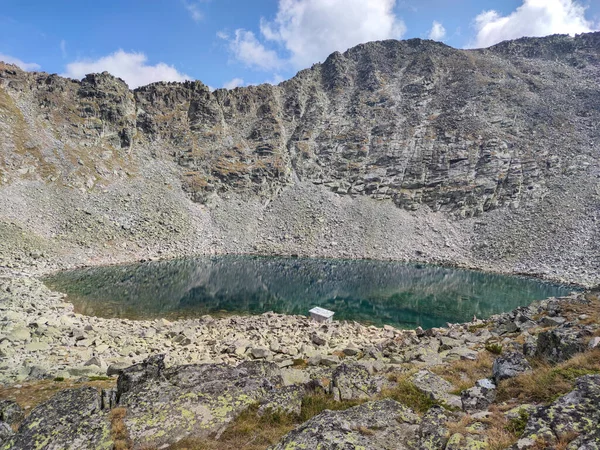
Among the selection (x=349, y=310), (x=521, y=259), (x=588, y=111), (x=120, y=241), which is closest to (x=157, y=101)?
(x=120, y=241)

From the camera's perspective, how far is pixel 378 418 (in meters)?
6.37

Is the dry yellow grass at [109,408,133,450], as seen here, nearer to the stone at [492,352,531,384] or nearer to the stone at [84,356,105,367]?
the stone at [492,352,531,384]

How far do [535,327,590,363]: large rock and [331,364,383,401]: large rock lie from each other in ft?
15.9

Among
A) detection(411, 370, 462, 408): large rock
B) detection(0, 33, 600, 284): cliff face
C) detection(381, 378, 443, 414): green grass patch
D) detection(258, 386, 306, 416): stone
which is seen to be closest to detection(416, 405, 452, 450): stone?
detection(381, 378, 443, 414): green grass patch

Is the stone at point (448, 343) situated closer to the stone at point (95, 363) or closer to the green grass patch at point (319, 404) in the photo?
the green grass patch at point (319, 404)

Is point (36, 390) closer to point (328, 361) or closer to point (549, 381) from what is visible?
point (328, 361)

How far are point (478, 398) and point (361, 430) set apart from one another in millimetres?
3276

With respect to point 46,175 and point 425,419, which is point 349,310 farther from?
point 46,175

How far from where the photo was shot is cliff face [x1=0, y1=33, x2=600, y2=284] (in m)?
73.9

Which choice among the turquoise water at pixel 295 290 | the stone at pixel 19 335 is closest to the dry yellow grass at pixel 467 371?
the turquoise water at pixel 295 290

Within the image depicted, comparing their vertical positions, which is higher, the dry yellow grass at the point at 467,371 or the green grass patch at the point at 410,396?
the green grass patch at the point at 410,396

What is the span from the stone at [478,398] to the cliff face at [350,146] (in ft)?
217

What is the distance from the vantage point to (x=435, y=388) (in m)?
8.47

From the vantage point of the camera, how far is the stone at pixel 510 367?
8.24 meters
